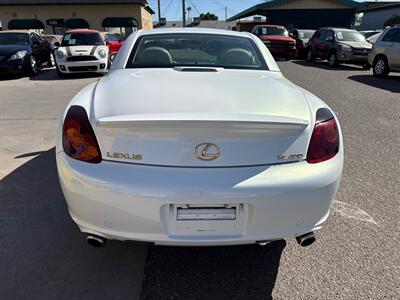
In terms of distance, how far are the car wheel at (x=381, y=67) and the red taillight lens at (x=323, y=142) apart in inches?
460

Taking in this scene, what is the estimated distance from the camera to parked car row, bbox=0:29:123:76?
12.3 metres

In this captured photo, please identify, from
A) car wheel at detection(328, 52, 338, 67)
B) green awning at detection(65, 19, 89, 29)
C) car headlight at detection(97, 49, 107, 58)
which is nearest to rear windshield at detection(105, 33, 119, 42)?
car headlight at detection(97, 49, 107, 58)

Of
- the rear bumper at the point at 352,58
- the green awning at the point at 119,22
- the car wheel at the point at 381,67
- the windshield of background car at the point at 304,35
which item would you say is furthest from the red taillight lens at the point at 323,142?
the green awning at the point at 119,22

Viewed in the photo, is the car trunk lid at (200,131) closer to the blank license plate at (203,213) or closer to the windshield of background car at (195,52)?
the blank license plate at (203,213)

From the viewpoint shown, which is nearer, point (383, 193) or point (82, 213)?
point (82, 213)

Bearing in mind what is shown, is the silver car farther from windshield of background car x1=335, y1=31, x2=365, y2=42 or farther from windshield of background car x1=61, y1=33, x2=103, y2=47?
windshield of background car x1=61, y1=33, x2=103, y2=47

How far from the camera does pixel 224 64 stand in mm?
3422

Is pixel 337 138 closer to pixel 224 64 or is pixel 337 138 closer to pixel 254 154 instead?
pixel 254 154

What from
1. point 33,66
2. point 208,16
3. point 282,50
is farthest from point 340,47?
point 208,16

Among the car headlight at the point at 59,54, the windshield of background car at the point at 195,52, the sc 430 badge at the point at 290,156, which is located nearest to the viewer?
the sc 430 badge at the point at 290,156

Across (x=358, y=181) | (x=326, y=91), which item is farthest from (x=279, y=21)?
(x=358, y=181)

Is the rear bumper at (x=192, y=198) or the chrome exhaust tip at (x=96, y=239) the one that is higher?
the rear bumper at (x=192, y=198)

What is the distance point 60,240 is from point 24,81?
11186mm

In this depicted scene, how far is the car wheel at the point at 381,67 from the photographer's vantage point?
12406 millimetres
